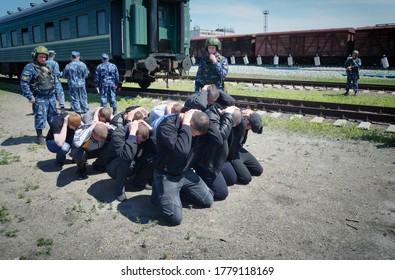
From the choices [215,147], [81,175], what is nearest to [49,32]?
[81,175]

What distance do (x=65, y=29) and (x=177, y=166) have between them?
42.0 feet

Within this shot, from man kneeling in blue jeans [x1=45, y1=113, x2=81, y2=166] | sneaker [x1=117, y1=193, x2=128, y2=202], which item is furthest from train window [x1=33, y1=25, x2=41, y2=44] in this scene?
sneaker [x1=117, y1=193, x2=128, y2=202]

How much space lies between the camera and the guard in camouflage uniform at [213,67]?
641 centimetres

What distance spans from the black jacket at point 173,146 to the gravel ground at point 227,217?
641mm

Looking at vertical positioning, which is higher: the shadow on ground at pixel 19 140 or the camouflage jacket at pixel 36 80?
the camouflage jacket at pixel 36 80

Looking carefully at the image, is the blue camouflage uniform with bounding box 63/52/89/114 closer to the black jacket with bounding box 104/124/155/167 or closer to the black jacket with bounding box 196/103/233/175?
the black jacket with bounding box 104/124/155/167

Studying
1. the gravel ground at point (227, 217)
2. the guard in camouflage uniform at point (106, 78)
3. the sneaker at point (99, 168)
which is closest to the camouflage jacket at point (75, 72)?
the guard in camouflage uniform at point (106, 78)

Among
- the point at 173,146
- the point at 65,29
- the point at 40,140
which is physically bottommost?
the point at 40,140

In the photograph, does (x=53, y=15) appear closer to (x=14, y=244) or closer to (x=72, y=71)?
(x=72, y=71)

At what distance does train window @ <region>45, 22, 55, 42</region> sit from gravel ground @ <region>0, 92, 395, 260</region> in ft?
36.3

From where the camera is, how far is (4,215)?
4.04m

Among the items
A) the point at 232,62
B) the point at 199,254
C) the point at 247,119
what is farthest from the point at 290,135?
the point at 232,62

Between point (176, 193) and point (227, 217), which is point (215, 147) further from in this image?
point (227, 217)

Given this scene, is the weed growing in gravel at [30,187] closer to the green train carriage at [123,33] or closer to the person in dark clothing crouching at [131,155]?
the person in dark clothing crouching at [131,155]
